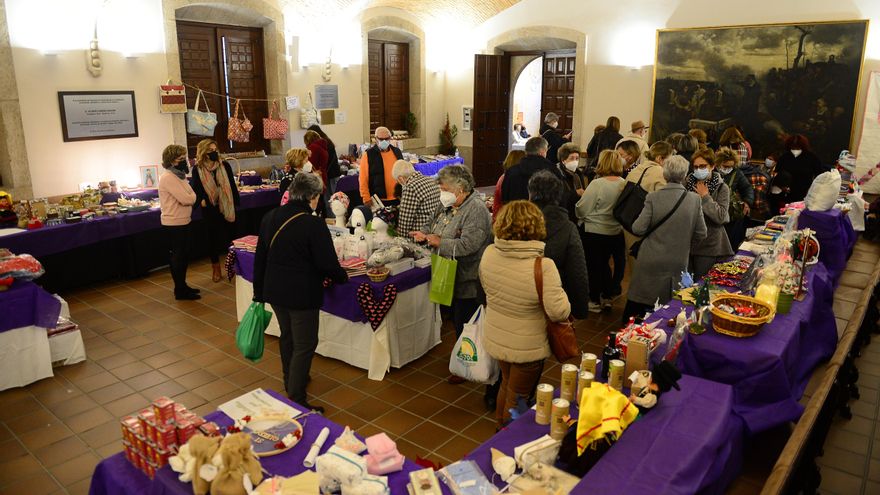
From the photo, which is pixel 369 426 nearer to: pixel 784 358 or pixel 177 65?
pixel 784 358

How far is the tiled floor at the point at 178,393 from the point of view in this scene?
3.97 metres

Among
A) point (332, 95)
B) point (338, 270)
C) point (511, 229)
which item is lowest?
point (338, 270)

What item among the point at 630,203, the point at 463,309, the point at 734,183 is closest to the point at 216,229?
the point at 463,309

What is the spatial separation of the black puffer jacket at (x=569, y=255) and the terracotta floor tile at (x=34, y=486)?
3.18m

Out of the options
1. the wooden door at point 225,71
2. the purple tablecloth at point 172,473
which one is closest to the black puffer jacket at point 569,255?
the purple tablecloth at point 172,473

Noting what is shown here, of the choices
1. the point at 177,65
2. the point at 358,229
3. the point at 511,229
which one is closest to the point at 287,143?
the point at 177,65

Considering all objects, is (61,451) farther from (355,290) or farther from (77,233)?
(77,233)

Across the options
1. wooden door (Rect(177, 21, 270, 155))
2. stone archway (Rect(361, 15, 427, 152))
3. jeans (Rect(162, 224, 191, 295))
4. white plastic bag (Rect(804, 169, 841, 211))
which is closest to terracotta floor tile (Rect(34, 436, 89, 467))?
jeans (Rect(162, 224, 191, 295))

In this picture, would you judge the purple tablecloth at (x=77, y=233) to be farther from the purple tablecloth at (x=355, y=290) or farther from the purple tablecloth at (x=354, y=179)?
the purple tablecloth at (x=355, y=290)

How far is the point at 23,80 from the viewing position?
7180 millimetres

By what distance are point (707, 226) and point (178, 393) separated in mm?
4238

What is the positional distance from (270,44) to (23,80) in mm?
3600

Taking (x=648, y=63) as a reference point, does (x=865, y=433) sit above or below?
below

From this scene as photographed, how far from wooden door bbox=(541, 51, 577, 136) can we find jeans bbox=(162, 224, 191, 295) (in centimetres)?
789
